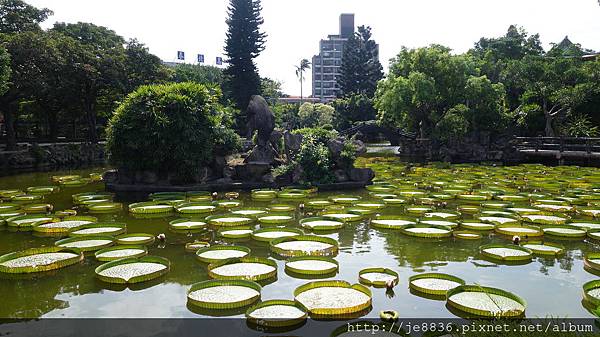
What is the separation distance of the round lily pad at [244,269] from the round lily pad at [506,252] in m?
4.45

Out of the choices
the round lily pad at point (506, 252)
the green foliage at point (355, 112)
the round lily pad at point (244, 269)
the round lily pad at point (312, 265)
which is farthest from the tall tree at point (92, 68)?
the round lily pad at point (506, 252)

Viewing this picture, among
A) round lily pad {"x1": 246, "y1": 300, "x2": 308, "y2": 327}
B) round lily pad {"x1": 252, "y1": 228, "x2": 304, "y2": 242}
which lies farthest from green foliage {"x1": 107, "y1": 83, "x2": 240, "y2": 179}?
round lily pad {"x1": 246, "y1": 300, "x2": 308, "y2": 327}

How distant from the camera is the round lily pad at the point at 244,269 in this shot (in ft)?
23.8

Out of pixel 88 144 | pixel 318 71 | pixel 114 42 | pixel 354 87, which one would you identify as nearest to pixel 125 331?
pixel 88 144

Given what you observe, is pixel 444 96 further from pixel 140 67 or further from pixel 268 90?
pixel 268 90

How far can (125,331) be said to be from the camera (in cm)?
559

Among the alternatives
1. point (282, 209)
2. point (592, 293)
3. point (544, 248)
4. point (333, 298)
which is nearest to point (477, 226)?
point (544, 248)

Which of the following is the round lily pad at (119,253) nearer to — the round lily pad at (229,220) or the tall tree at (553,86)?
the round lily pad at (229,220)

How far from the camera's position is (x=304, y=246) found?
9.06 metres

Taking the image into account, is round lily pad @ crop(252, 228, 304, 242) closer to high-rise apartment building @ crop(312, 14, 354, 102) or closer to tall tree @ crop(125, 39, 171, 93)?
tall tree @ crop(125, 39, 171, 93)

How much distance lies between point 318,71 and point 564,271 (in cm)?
12901

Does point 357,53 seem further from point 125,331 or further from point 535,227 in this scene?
point 125,331

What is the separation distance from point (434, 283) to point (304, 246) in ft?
9.74

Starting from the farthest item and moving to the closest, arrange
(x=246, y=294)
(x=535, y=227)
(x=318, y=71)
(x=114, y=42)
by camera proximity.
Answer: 1. (x=318, y=71)
2. (x=114, y=42)
3. (x=535, y=227)
4. (x=246, y=294)
